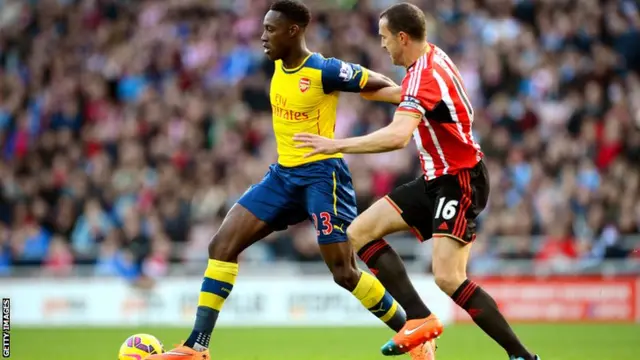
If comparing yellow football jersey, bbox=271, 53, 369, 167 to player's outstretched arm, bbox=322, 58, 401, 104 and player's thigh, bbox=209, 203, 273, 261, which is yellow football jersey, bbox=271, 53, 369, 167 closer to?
player's outstretched arm, bbox=322, 58, 401, 104

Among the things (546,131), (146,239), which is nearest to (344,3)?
(546,131)

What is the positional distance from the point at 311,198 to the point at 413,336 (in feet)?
4.93

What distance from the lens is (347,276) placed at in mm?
8773

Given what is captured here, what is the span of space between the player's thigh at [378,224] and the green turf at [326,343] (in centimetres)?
263

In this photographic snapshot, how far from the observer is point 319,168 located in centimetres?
884

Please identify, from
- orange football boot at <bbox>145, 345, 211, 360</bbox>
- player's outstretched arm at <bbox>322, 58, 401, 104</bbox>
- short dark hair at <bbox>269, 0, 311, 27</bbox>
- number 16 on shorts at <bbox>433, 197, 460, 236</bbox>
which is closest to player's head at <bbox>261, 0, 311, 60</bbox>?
short dark hair at <bbox>269, 0, 311, 27</bbox>

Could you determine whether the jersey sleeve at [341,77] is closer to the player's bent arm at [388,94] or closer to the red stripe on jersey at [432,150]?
the player's bent arm at [388,94]

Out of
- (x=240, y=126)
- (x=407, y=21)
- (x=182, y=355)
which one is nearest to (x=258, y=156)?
(x=240, y=126)

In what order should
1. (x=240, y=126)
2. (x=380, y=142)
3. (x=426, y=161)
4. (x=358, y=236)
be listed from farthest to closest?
1. (x=240, y=126)
2. (x=358, y=236)
3. (x=426, y=161)
4. (x=380, y=142)

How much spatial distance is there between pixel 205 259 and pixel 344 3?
665cm

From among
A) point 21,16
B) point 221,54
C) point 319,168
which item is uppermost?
point 21,16

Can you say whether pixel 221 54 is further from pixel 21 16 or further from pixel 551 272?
pixel 551 272

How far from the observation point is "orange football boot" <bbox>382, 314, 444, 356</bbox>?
309 inches

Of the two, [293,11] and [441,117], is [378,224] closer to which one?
[441,117]
